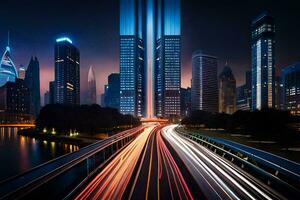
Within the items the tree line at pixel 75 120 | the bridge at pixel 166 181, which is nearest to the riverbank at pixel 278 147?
the bridge at pixel 166 181

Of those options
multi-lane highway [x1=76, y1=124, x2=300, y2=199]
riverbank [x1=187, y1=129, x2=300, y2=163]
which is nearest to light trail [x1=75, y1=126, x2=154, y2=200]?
multi-lane highway [x1=76, y1=124, x2=300, y2=199]

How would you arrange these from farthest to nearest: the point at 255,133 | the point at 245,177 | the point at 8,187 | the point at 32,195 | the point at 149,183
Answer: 1. the point at 255,133
2. the point at 32,195
3. the point at 245,177
4. the point at 149,183
5. the point at 8,187

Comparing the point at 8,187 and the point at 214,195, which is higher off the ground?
the point at 8,187

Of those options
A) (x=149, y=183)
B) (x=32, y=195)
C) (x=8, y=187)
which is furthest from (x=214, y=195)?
(x=32, y=195)

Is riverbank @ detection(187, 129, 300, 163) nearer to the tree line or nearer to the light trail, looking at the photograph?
the light trail

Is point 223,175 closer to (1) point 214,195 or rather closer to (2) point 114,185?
(1) point 214,195

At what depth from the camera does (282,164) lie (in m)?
13.9

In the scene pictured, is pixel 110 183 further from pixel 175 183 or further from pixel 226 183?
pixel 226 183

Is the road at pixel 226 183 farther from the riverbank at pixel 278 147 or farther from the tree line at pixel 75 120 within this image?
the tree line at pixel 75 120

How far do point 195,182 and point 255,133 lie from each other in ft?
127

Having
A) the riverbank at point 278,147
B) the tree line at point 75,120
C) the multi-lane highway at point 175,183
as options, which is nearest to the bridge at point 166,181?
Result: the multi-lane highway at point 175,183

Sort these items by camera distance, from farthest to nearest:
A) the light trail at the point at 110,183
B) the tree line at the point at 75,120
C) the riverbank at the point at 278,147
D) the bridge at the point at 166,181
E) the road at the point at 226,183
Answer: the tree line at the point at 75,120 < the riverbank at the point at 278,147 < the light trail at the point at 110,183 < the road at the point at 226,183 < the bridge at the point at 166,181

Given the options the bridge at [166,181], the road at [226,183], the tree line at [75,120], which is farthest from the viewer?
the tree line at [75,120]

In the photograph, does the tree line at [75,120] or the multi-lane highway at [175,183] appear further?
the tree line at [75,120]
